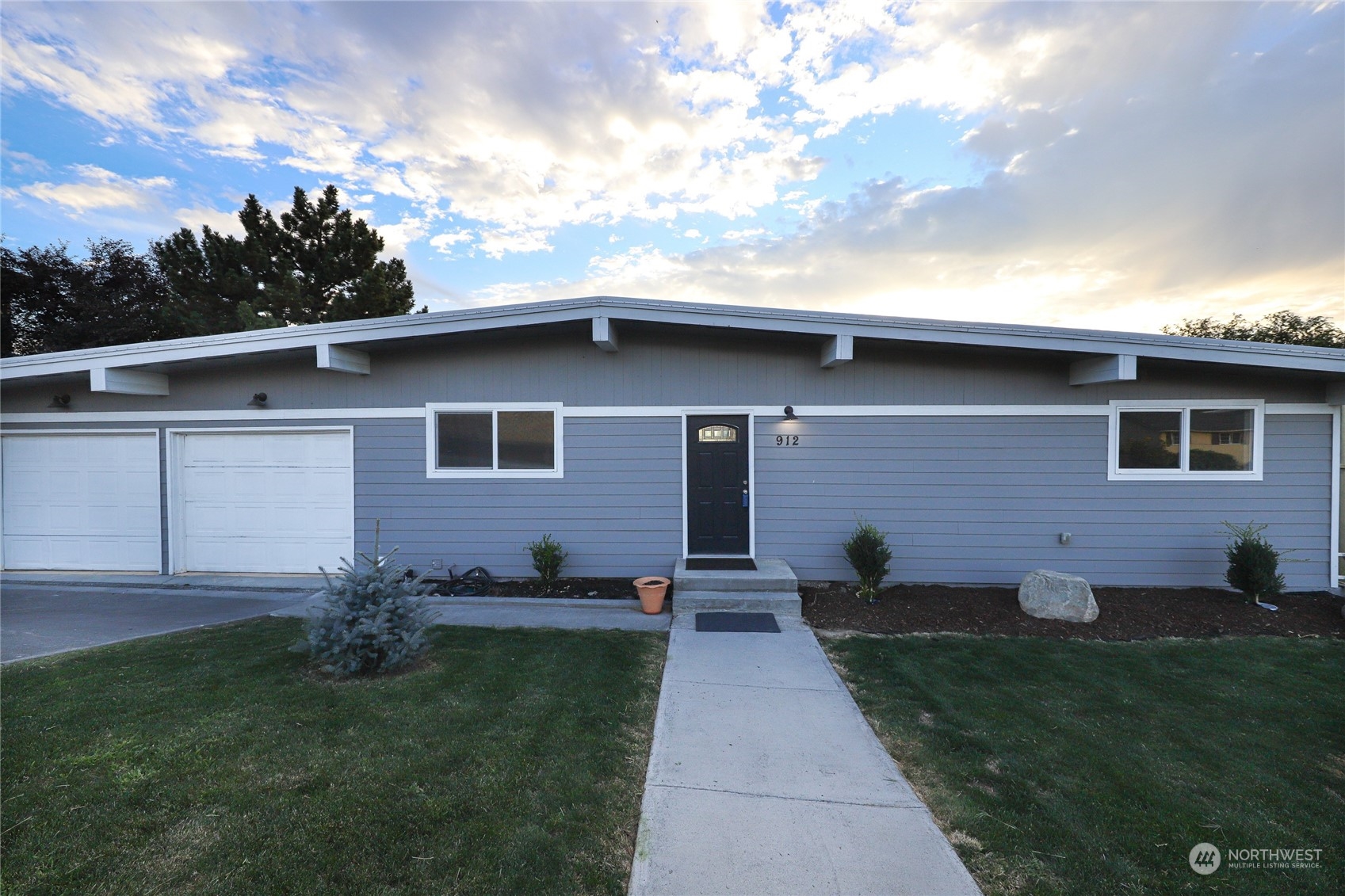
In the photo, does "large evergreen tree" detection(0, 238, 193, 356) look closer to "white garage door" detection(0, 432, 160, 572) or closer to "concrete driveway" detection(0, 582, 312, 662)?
"white garage door" detection(0, 432, 160, 572)

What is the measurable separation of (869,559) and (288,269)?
668 inches

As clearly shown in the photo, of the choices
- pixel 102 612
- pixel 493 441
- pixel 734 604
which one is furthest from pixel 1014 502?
pixel 102 612

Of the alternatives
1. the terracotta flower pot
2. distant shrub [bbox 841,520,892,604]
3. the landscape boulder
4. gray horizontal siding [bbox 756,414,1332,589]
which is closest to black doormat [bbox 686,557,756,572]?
gray horizontal siding [bbox 756,414,1332,589]

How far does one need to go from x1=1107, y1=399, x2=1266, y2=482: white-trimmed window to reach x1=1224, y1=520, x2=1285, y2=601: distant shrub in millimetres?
864

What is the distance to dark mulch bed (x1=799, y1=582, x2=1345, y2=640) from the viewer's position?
5023 millimetres

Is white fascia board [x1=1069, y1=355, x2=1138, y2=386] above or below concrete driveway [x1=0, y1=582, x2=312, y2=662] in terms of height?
above

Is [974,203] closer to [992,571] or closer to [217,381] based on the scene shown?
[992,571]

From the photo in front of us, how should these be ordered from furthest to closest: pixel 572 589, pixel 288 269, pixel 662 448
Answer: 1. pixel 288 269
2. pixel 662 448
3. pixel 572 589

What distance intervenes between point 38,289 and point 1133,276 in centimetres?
2731

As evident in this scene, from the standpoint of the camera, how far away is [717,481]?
6.50m

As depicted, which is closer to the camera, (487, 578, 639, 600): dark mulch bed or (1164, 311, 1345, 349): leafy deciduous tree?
(487, 578, 639, 600): dark mulch bed

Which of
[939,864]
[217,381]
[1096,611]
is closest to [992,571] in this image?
[1096,611]

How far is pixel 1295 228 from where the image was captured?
745 centimetres

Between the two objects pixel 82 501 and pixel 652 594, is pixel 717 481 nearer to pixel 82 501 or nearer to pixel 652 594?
pixel 652 594
